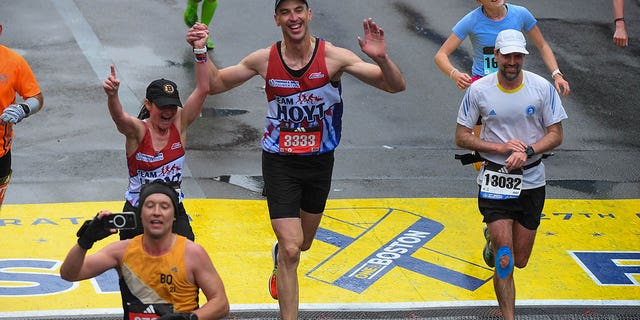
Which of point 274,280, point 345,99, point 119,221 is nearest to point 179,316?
point 119,221

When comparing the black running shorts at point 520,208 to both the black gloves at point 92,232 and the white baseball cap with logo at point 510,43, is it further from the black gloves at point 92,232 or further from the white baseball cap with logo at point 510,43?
the black gloves at point 92,232

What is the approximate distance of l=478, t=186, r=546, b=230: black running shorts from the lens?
27.2ft

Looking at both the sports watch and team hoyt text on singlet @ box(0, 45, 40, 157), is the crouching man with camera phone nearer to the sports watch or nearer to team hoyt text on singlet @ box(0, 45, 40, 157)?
team hoyt text on singlet @ box(0, 45, 40, 157)

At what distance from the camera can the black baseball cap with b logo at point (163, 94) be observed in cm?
753

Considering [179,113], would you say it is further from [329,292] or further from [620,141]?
[620,141]

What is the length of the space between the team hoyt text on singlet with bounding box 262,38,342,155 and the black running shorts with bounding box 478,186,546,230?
1229 mm

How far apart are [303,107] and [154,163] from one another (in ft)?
3.58

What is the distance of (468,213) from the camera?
10.7 m

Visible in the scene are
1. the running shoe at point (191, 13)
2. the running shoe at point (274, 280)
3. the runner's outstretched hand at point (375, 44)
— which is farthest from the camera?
the running shoe at point (191, 13)

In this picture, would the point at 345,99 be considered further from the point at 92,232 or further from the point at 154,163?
the point at 92,232

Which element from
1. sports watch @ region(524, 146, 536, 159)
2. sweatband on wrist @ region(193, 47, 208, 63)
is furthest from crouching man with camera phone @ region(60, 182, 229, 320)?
sports watch @ region(524, 146, 536, 159)

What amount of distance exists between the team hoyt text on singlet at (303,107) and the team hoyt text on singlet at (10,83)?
6.47 ft

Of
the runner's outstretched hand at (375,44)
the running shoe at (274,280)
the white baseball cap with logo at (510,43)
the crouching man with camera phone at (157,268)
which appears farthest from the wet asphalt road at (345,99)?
the crouching man with camera phone at (157,268)

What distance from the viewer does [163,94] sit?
24.8 ft
